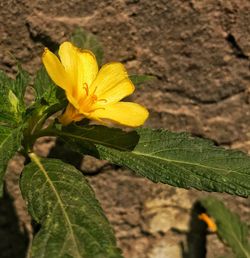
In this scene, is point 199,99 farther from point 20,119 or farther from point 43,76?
point 20,119

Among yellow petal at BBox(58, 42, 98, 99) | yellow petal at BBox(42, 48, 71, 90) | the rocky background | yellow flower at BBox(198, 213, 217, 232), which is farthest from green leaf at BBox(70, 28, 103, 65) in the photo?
yellow flower at BBox(198, 213, 217, 232)

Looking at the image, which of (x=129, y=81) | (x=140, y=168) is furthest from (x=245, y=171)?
(x=129, y=81)

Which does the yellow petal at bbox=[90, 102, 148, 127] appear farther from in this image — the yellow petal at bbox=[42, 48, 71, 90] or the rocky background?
the rocky background

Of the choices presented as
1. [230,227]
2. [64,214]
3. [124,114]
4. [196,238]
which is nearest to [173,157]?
[124,114]

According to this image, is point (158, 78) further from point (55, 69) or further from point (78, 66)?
point (55, 69)

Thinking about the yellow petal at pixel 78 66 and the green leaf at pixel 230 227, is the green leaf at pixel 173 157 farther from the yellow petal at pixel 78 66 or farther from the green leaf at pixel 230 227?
the green leaf at pixel 230 227
